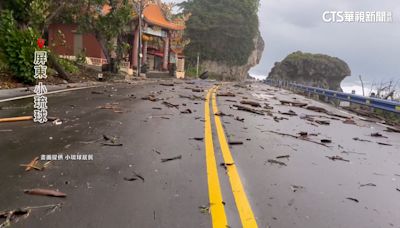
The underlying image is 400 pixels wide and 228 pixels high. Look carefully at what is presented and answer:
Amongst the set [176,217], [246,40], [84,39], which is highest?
[246,40]

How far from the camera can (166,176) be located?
169 inches

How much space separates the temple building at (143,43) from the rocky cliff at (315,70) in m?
21.0

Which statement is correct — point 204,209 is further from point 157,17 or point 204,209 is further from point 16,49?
point 157,17

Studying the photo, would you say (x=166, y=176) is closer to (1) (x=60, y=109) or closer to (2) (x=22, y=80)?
(1) (x=60, y=109)

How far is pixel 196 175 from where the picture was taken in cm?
440

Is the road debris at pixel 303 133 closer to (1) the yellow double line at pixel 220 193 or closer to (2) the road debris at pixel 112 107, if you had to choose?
(1) the yellow double line at pixel 220 193

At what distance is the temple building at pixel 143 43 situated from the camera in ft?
115

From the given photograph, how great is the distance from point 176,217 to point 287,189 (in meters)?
1.60

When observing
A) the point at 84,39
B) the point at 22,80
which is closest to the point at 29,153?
the point at 22,80

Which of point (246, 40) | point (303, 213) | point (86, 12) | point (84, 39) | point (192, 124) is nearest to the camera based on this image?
point (303, 213)

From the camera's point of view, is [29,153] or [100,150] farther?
[100,150]

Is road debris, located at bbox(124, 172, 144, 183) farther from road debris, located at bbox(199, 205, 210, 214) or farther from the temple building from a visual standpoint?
the temple building

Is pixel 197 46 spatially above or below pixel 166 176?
above

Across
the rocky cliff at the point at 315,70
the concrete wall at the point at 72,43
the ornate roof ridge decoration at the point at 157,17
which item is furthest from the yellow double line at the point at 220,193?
the rocky cliff at the point at 315,70
